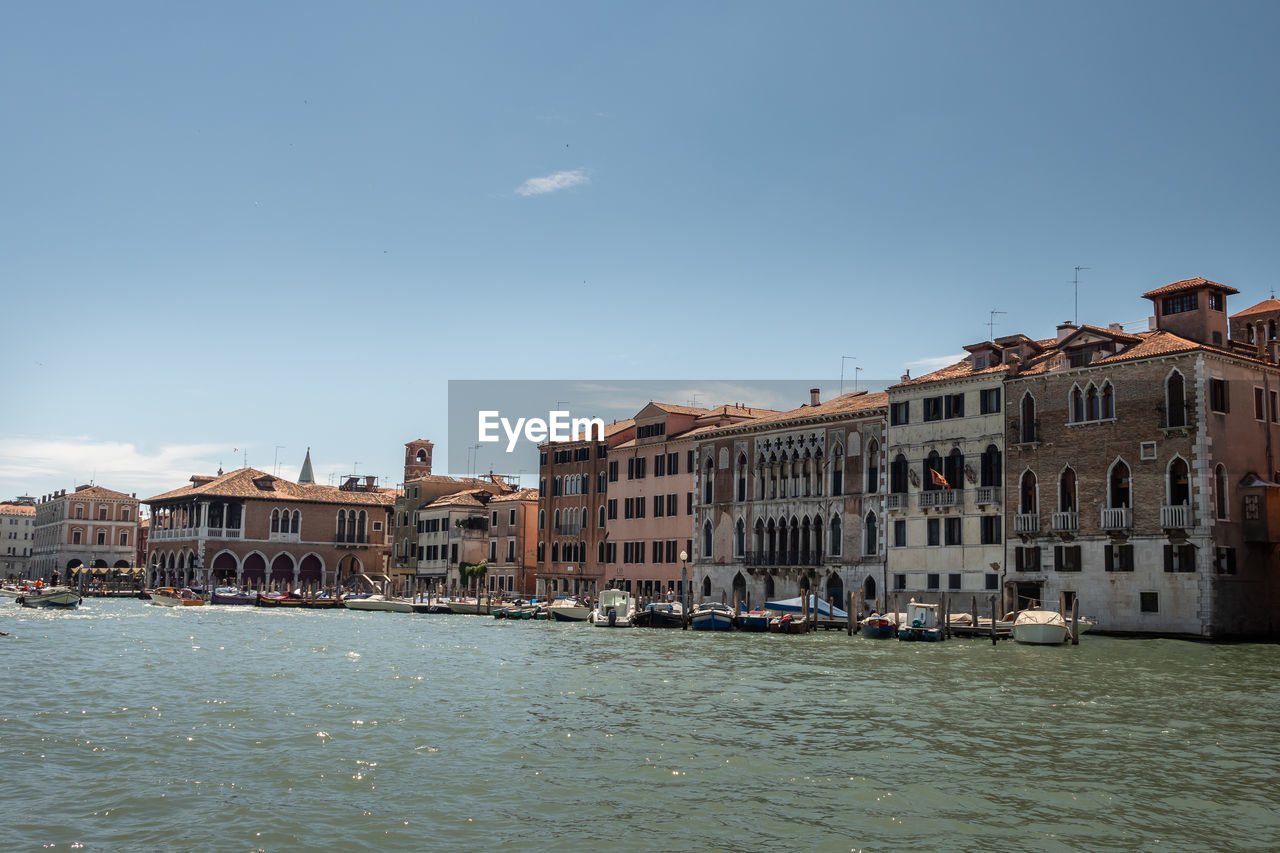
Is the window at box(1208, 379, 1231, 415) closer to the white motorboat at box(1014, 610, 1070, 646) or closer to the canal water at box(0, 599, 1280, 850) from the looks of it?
the white motorboat at box(1014, 610, 1070, 646)

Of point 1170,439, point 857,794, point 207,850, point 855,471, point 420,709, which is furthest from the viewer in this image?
point 855,471

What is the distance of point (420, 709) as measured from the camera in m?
18.4

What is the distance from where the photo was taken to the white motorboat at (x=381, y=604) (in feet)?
204

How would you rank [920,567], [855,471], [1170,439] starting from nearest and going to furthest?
1. [1170,439]
2. [920,567]
3. [855,471]

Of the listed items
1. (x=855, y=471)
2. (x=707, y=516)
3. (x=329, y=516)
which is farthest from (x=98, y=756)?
(x=329, y=516)

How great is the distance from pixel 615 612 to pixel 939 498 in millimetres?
12579

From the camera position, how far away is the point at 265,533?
8031 centimetres

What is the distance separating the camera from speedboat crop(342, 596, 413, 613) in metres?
62.2

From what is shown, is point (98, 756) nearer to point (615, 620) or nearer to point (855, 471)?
point (615, 620)

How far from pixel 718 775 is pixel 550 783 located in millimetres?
1828

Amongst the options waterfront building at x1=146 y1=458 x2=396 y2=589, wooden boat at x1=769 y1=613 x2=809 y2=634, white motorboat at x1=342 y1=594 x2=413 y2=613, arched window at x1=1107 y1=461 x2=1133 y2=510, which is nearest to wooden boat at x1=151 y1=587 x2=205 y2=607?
waterfront building at x1=146 y1=458 x2=396 y2=589

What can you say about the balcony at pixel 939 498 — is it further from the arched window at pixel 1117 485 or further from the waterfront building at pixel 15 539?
the waterfront building at pixel 15 539

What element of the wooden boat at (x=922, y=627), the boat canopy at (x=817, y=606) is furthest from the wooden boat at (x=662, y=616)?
the wooden boat at (x=922, y=627)

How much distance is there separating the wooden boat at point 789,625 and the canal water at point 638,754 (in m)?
11.7
